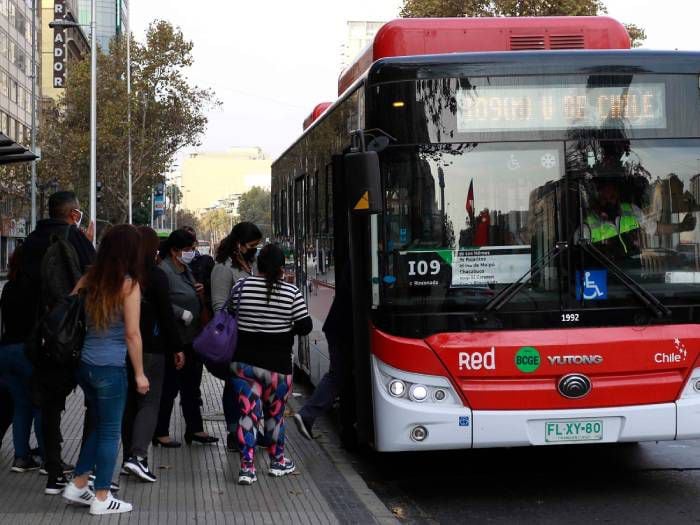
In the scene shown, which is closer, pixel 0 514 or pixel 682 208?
pixel 0 514

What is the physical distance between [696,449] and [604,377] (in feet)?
9.70

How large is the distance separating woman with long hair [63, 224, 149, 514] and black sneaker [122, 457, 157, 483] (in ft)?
2.93

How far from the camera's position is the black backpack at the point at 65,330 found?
6.28 metres

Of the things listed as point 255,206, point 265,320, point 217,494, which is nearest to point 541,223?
point 265,320

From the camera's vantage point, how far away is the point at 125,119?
2128 inches

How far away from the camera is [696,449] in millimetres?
9555

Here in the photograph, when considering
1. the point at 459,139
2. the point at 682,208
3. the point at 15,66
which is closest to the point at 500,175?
the point at 459,139

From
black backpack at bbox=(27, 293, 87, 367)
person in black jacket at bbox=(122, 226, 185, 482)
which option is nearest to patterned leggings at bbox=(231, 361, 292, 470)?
person in black jacket at bbox=(122, 226, 185, 482)

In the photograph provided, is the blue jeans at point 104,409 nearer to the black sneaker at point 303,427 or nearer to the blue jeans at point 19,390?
the blue jeans at point 19,390

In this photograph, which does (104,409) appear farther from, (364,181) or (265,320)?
(364,181)

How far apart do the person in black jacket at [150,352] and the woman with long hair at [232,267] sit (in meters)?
1.09

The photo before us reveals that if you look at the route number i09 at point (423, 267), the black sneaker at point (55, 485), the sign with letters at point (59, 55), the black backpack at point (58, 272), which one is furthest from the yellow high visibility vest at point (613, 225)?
the sign with letters at point (59, 55)

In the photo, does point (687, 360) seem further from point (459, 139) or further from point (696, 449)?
point (696, 449)

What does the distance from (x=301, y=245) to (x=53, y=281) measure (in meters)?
5.23
